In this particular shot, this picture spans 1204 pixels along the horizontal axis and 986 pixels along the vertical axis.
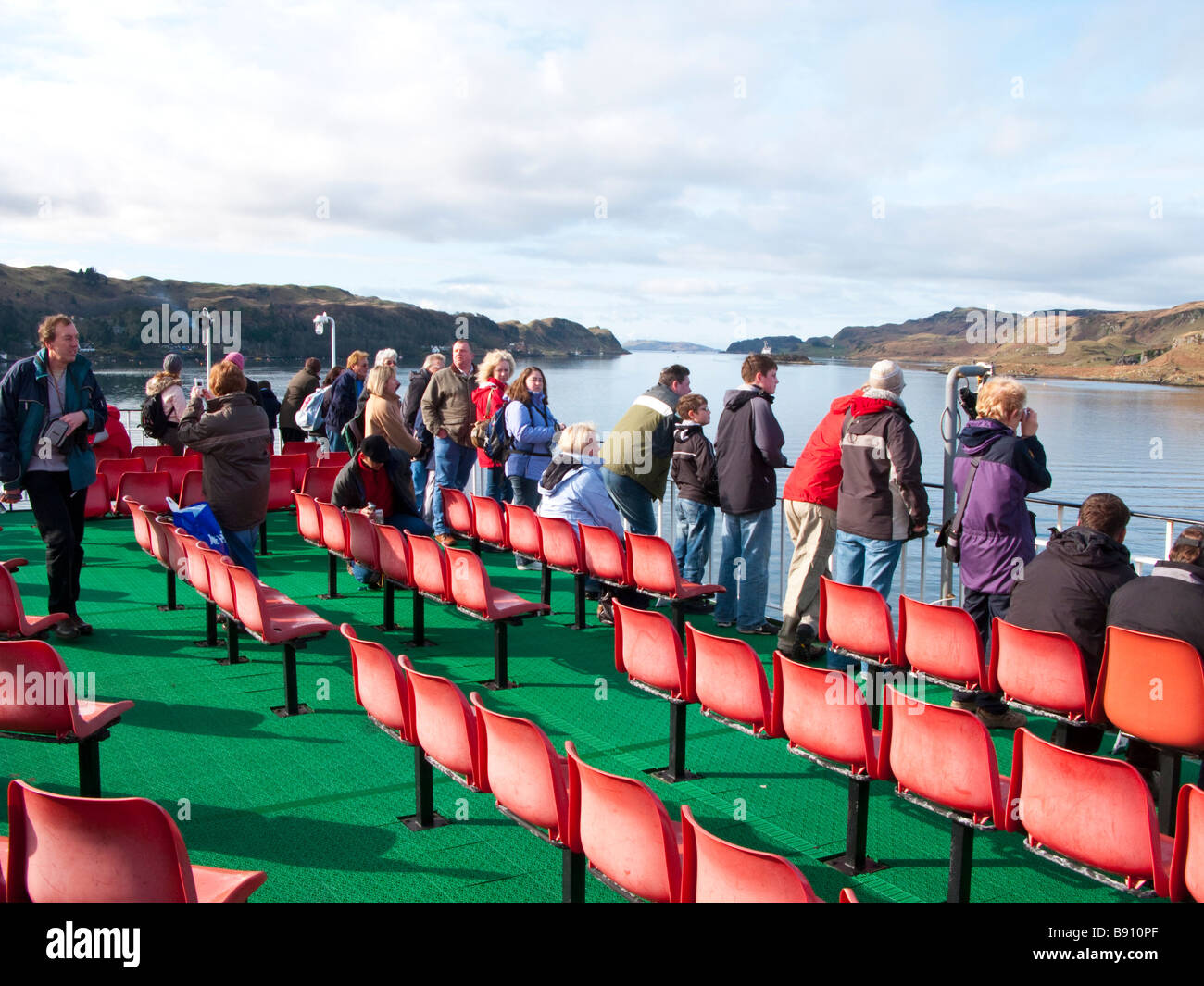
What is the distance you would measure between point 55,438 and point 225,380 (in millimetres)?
935

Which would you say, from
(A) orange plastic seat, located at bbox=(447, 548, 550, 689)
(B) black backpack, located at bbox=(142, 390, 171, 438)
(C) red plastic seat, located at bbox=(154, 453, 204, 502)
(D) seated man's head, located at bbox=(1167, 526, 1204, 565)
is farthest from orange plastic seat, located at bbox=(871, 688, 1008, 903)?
(B) black backpack, located at bbox=(142, 390, 171, 438)

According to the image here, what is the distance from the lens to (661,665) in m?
3.98

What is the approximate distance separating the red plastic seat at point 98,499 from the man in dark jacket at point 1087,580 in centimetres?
776

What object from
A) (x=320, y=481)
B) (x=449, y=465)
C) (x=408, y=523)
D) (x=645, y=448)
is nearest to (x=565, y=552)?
(x=645, y=448)

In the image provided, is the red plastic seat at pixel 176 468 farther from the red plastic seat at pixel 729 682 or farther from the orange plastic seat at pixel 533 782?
the orange plastic seat at pixel 533 782

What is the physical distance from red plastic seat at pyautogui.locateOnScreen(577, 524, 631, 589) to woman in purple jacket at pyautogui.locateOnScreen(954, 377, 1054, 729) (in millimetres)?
1971

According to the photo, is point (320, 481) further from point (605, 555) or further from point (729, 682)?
point (729, 682)

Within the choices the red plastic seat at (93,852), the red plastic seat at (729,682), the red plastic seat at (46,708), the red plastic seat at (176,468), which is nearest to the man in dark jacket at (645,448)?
the red plastic seat at (729,682)

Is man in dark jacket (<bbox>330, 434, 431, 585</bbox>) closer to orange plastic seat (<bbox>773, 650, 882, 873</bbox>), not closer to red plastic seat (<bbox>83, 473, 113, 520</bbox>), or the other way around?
red plastic seat (<bbox>83, 473, 113, 520</bbox>)

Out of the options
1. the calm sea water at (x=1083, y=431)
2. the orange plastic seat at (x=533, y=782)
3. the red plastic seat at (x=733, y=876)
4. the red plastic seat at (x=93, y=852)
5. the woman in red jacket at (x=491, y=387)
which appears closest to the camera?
the red plastic seat at (x=733, y=876)

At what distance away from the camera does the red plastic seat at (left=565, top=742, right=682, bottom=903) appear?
7.83ft

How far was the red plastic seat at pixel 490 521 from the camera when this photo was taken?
6879mm

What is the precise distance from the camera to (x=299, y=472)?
9602mm
